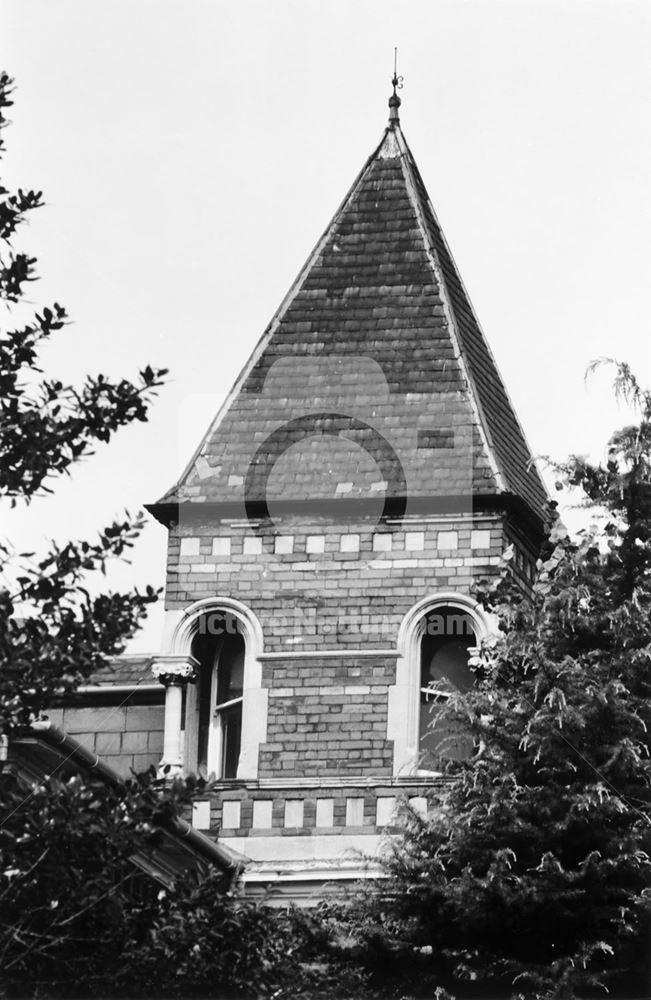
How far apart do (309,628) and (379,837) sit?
2.34 metres

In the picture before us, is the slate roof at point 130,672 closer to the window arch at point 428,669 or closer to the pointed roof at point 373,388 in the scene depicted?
the pointed roof at point 373,388

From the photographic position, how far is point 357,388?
26.5 metres

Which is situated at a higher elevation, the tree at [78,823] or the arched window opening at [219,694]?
the arched window opening at [219,694]

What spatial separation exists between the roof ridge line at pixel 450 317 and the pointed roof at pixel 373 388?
0.02 metres

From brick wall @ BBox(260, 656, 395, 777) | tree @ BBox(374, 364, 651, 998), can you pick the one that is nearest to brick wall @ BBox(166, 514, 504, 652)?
brick wall @ BBox(260, 656, 395, 777)

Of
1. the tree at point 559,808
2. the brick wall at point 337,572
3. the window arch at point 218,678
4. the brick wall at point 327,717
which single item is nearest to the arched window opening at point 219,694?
the window arch at point 218,678

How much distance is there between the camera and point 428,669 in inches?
1001

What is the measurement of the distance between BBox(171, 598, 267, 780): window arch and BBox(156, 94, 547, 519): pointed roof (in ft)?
3.99

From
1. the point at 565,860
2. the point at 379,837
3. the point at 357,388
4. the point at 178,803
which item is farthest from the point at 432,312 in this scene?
the point at 178,803

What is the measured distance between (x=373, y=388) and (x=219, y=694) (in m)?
3.53

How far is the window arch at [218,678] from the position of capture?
25453mm

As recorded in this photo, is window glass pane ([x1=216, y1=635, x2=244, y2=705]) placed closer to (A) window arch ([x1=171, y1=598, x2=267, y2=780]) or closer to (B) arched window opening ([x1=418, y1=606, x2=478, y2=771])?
(A) window arch ([x1=171, y1=598, x2=267, y2=780])

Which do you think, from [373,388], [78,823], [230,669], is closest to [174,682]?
[230,669]

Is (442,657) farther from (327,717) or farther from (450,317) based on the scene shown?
(450,317)
